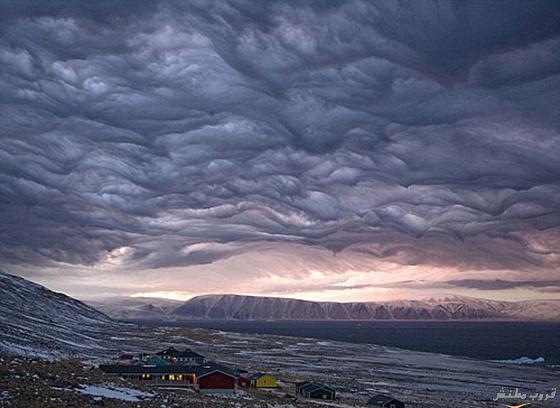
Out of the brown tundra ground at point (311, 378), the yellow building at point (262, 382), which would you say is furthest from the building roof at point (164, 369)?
the yellow building at point (262, 382)

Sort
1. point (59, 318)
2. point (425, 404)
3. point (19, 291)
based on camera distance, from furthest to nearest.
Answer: point (19, 291) → point (59, 318) → point (425, 404)

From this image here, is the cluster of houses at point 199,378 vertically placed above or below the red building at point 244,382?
above

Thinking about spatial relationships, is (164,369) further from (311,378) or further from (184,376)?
(311,378)

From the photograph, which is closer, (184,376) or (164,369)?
(184,376)

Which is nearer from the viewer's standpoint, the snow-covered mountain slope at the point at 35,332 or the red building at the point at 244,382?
the red building at the point at 244,382

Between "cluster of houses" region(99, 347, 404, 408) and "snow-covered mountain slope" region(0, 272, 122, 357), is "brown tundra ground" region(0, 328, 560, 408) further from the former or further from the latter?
"snow-covered mountain slope" region(0, 272, 122, 357)

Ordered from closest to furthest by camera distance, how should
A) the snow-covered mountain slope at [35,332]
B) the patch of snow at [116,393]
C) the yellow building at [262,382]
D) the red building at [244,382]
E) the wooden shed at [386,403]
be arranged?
the patch of snow at [116,393] → the wooden shed at [386,403] → the red building at [244,382] → the yellow building at [262,382] → the snow-covered mountain slope at [35,332]

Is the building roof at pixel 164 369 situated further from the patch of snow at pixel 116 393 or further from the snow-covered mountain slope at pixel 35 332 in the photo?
the patch of snow at pixel 116 393

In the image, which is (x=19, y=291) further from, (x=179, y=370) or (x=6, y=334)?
(x=179, y=370)

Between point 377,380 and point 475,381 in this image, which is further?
point 475,381

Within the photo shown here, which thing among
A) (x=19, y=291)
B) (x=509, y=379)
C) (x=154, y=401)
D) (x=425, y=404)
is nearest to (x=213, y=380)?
(x=154, y=401)

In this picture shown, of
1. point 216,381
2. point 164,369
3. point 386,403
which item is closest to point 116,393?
point 216,381
